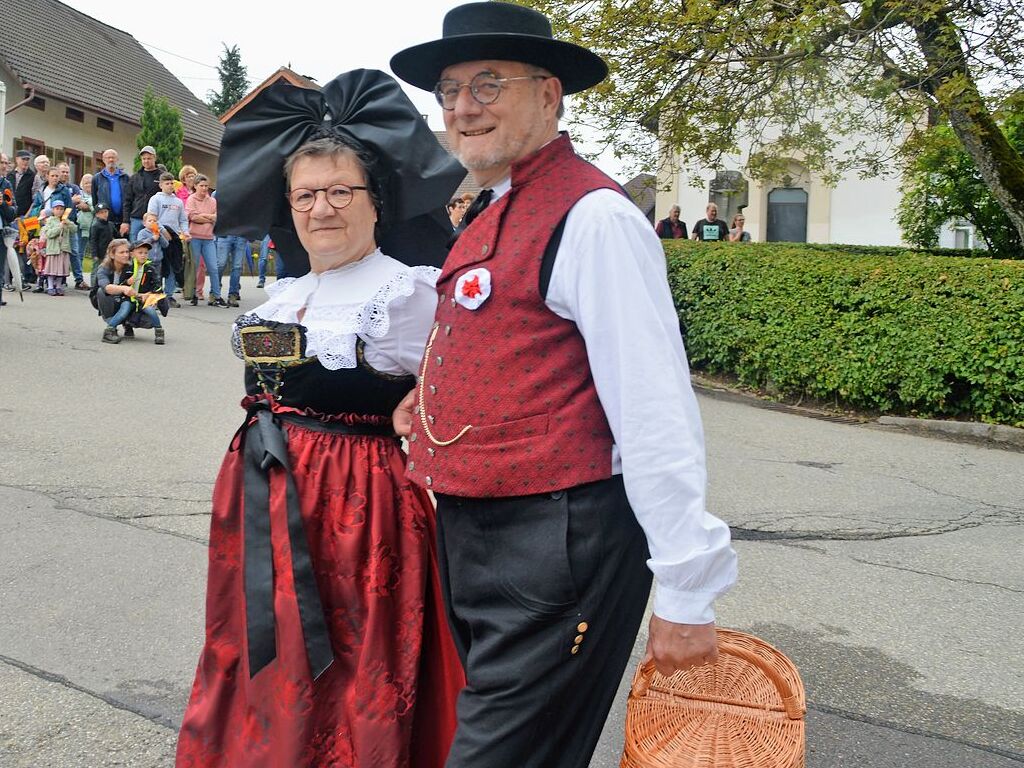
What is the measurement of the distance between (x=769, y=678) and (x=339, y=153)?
5.16ft

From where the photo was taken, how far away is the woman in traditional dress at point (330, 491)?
226cm

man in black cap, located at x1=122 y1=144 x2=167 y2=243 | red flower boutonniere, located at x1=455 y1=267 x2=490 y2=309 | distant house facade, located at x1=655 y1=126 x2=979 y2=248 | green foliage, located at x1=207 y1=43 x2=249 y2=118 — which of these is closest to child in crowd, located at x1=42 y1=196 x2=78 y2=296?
man in black cap, located at x1=122 y1=144 x2=167 y2=243

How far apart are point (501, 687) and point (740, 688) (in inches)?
21.7

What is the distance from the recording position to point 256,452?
2.39 meters

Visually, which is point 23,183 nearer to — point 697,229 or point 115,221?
point 115,221

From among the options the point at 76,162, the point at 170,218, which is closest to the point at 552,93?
the point at 170,218

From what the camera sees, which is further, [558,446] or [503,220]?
[503,220]

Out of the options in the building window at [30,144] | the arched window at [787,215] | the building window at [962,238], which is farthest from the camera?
the building window at [30,144]

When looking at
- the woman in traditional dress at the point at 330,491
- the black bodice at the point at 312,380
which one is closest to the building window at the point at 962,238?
the woman in traditional dress at the point at 330,491

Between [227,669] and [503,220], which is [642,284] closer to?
[503,220]

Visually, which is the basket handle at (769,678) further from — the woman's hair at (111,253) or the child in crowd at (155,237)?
the child in crowd at (155,237)

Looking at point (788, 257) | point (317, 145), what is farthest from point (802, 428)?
point (317, 145)

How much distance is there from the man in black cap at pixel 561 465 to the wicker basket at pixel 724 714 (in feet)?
0.36

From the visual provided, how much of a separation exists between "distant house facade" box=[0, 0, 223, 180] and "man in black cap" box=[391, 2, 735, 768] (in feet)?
76.9
